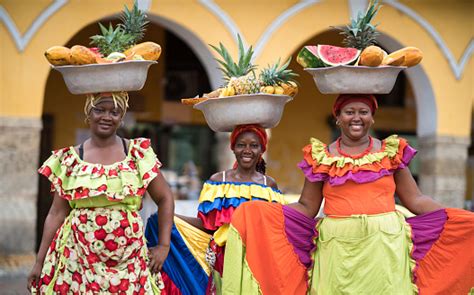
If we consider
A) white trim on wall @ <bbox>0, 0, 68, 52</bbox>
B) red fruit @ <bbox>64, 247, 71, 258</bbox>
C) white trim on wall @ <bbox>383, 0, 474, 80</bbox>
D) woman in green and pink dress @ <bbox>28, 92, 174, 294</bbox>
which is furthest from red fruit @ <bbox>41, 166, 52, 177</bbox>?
white trim on wall @ <bbox>383, 0, 474, 80</bbox>

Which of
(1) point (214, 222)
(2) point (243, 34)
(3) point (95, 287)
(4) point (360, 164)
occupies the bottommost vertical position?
(3) point (95, 287)

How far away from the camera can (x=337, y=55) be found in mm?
4812

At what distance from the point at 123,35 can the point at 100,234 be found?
1257 mm

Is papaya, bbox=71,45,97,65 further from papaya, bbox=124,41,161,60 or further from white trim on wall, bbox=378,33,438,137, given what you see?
white trim on wall, bbox=378,33,438,137

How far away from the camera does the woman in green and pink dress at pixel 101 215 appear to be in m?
4.48

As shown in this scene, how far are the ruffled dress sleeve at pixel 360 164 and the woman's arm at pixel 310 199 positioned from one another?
8cm

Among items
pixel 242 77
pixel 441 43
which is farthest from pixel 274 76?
pixel 441 43

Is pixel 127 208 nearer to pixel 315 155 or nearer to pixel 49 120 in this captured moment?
pixel 315 155

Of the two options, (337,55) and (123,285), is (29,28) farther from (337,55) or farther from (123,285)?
(123,285)

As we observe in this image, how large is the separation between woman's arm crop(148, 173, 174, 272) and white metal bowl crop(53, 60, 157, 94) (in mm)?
617

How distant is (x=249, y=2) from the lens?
11578 mm

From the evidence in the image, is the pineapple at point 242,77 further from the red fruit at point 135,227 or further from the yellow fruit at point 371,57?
the red fruit at point 135,227

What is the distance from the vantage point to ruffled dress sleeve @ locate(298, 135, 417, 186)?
4.80m

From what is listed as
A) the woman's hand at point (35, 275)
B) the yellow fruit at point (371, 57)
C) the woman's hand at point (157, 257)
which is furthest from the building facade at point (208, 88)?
the yellow fruit at point (371, 57)
